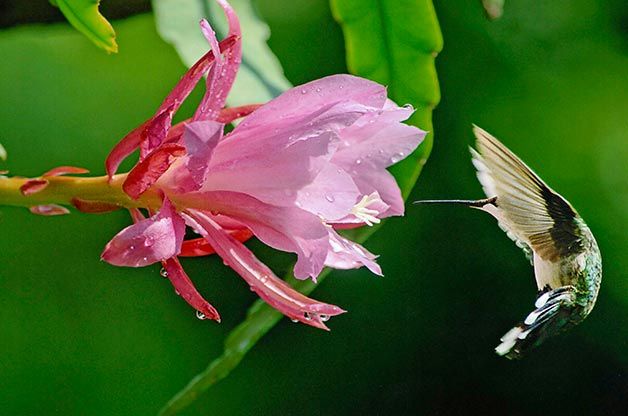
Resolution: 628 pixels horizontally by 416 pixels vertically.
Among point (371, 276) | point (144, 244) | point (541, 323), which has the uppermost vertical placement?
point (144, 244)

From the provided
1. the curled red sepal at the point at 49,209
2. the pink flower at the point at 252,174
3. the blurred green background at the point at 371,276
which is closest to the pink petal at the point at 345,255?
the pink flower at the point at 252,174

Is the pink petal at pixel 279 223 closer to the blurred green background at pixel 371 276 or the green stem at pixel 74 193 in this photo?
the green stem at pixel 74 193

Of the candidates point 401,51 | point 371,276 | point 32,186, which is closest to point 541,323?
point 401,51

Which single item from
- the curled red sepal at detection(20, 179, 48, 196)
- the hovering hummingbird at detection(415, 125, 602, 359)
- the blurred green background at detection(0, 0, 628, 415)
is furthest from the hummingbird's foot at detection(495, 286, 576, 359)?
the blurred green background at detection(0, 0, 628, 415)

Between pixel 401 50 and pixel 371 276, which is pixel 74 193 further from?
pixel 371 276

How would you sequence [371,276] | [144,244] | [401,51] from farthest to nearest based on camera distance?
[371,276], [401,51], [144,244]

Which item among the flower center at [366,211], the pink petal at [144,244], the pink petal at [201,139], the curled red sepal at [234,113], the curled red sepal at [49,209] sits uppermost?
the pink petal at [201,139]

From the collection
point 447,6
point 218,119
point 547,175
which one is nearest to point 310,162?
point 218,119
